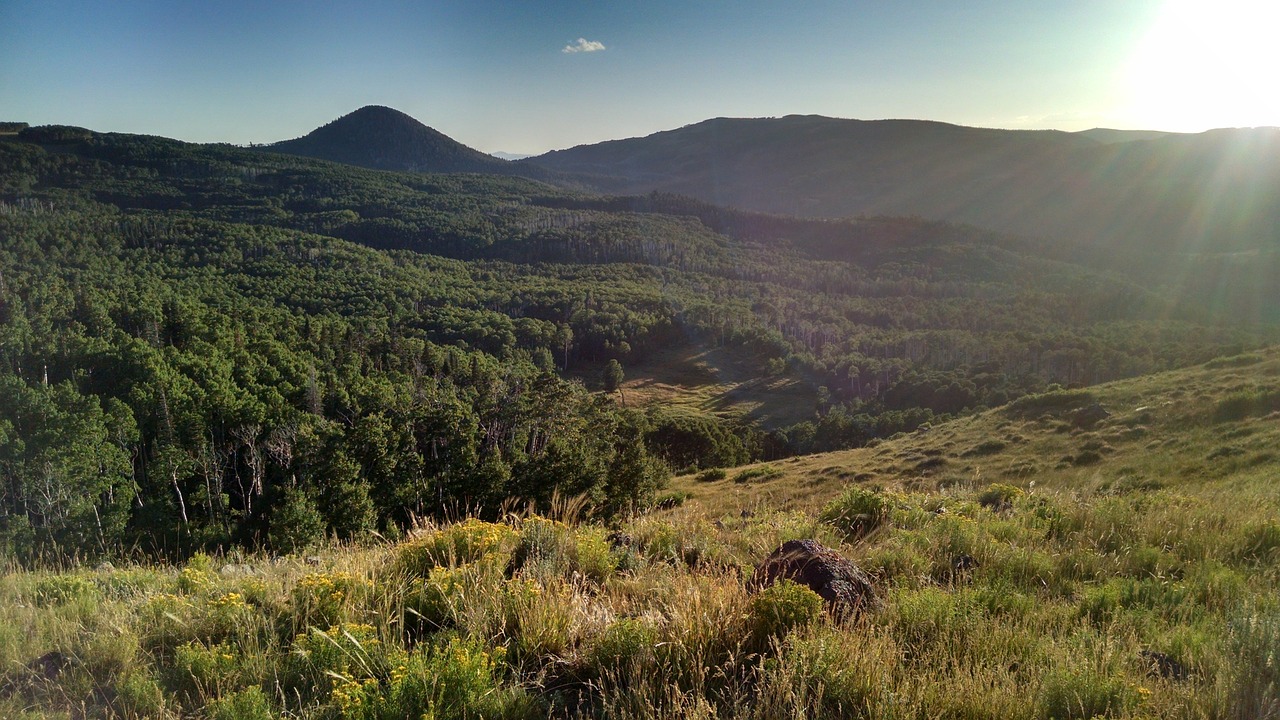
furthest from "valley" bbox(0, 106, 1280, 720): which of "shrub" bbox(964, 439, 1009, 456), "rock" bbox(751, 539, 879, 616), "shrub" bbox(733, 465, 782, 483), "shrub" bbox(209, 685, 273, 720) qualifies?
"shrub" bbox(733, 465, 782, 483)

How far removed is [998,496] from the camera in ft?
31.4

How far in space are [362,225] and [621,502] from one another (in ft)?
600

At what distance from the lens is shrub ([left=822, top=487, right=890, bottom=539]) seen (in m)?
7.11

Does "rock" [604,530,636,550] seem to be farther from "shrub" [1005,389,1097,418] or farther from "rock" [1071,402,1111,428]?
"shrub" [1005,389,1097,418]

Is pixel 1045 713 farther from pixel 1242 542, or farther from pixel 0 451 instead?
pixel 0 451

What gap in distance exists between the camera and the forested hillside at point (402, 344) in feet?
93.6

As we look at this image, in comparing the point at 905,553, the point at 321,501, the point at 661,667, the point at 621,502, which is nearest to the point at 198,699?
the point at 661,667

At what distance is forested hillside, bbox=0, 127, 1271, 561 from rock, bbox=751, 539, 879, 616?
3.43 meters

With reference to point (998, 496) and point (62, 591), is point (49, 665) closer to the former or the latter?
point (62, 591)

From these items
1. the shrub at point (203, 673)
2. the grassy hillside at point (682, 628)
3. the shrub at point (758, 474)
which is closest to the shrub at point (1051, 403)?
the shrub at point (758, 474)

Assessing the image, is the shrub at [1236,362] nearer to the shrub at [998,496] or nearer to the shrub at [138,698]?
the shrub at [998,496]

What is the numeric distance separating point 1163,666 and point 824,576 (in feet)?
6.34

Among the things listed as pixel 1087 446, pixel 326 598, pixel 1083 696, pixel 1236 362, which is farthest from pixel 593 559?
pixel 1236 362

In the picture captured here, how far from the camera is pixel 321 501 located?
89.4 ft
